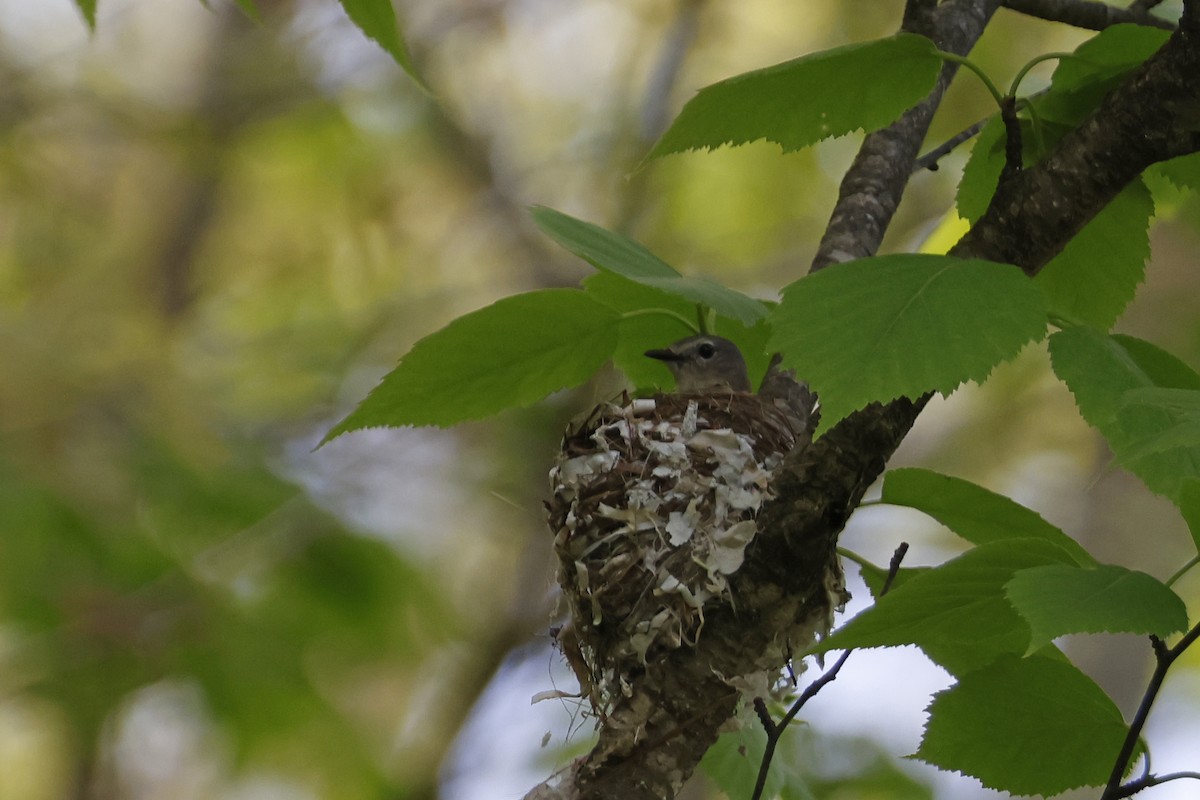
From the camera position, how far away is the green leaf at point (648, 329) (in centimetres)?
276

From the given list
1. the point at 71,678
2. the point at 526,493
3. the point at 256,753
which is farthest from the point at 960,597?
the point at 526,493

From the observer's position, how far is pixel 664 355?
3844 mm

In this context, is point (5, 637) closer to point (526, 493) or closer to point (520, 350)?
point (526, 493)

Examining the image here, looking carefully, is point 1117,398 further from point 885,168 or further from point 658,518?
point 885,168

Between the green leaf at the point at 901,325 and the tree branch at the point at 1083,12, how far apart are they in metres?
1.30

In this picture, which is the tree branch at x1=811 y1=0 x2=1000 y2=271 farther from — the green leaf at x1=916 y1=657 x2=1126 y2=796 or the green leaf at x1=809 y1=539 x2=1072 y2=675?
the green leaf at x1=809 y1=539 x2=1072 y2=675

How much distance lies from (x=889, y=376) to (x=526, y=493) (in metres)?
4.72

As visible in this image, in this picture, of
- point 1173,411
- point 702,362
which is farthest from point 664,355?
point 1173,411

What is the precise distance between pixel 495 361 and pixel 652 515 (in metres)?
0.85

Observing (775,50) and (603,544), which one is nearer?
(603,544)

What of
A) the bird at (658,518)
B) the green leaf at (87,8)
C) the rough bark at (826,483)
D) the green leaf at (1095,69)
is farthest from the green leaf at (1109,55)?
the green leaf at (87,8)

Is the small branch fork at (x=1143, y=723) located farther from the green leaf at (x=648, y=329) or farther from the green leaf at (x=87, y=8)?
the green leaf at (x=87, y=8)

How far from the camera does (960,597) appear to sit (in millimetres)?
1892

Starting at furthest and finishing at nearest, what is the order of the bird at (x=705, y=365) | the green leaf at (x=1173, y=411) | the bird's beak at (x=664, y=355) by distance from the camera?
the bird at (x=705, y=365)
the bird's beak at (x=664, y=355)
the green leaf at (x=1173, y=411)
